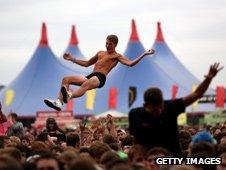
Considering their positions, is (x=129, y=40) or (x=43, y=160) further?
(x=129, y=40)

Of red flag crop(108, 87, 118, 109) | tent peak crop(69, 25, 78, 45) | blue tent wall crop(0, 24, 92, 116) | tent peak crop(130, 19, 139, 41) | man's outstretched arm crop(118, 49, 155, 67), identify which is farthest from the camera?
tent peak crop(69, 25, 78, 45)

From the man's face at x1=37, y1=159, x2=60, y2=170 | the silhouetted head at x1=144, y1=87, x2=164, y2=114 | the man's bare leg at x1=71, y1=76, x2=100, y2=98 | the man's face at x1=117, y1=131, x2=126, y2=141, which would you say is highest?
the man's bare leg at x1=71, y1=76, x2=100, y2=98

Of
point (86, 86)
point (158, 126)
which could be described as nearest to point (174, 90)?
point (86, 86)

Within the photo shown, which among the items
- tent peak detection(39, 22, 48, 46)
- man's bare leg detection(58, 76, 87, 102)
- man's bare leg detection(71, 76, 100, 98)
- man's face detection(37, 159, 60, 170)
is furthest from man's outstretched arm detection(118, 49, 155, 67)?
tent peak detection(39, 22, 48, 46)

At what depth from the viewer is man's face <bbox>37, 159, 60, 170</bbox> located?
7777mm

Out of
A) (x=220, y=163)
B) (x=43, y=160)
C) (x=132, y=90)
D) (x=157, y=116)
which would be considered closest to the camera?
(x=43, y=160)

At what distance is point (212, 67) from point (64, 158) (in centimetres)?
183

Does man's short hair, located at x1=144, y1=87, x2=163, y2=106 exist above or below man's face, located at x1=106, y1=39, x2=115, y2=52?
below

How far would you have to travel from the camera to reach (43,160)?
7.87m

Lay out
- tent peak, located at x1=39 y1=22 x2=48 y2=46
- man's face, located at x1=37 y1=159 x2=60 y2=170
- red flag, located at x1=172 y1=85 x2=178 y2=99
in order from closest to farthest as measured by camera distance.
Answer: man's face, located at x1=37 y1=159 x2=60 y2=170 < red flag, located at x1=172 y1=85 x2=178 y2=99 < tent peak, located at x1=39 y1=22 x2=48 y2=46

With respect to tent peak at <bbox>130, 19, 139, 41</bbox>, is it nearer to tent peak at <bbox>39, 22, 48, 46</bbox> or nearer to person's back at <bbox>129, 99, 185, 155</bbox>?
tent peak at <bbox>39, 22, 48, 46</bbox>

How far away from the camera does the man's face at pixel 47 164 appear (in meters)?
7.78

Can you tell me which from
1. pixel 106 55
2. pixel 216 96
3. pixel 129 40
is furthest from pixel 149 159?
pixel 129 40

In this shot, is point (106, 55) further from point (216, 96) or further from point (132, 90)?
point (216, 96)
